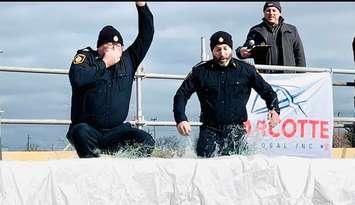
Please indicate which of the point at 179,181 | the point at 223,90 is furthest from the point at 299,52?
the point at 179,181

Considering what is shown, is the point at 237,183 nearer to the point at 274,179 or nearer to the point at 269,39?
the point at 274,179

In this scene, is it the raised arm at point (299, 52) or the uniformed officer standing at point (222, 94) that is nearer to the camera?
the uniformed officer standing at point (222, 94)

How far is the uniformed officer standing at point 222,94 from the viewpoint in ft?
20.9

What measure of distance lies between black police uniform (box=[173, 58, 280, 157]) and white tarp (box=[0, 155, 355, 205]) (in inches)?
63.5

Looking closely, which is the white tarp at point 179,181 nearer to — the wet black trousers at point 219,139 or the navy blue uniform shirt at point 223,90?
the wet black trousers at point 219,139

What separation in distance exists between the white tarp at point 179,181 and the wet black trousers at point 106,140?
39.9 inches

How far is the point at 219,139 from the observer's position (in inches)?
252

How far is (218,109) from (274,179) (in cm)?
180

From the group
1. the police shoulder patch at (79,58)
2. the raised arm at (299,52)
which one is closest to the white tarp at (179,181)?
the police shoulder patch at (79,58)

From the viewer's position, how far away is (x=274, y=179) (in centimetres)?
469

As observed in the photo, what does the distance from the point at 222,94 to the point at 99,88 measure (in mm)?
1204

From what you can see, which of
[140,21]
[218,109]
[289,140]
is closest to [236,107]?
[218,109]

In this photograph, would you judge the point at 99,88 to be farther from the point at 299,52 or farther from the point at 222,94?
the point at 299,52

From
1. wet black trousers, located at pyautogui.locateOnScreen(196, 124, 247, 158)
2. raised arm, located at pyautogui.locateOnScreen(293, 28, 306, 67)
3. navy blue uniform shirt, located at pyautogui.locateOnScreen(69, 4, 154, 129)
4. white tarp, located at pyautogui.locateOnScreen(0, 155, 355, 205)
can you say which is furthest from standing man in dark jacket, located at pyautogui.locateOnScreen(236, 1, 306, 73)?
white tarp, located at pyautogui.locateOnScreen(0, 155, 355, 205)
